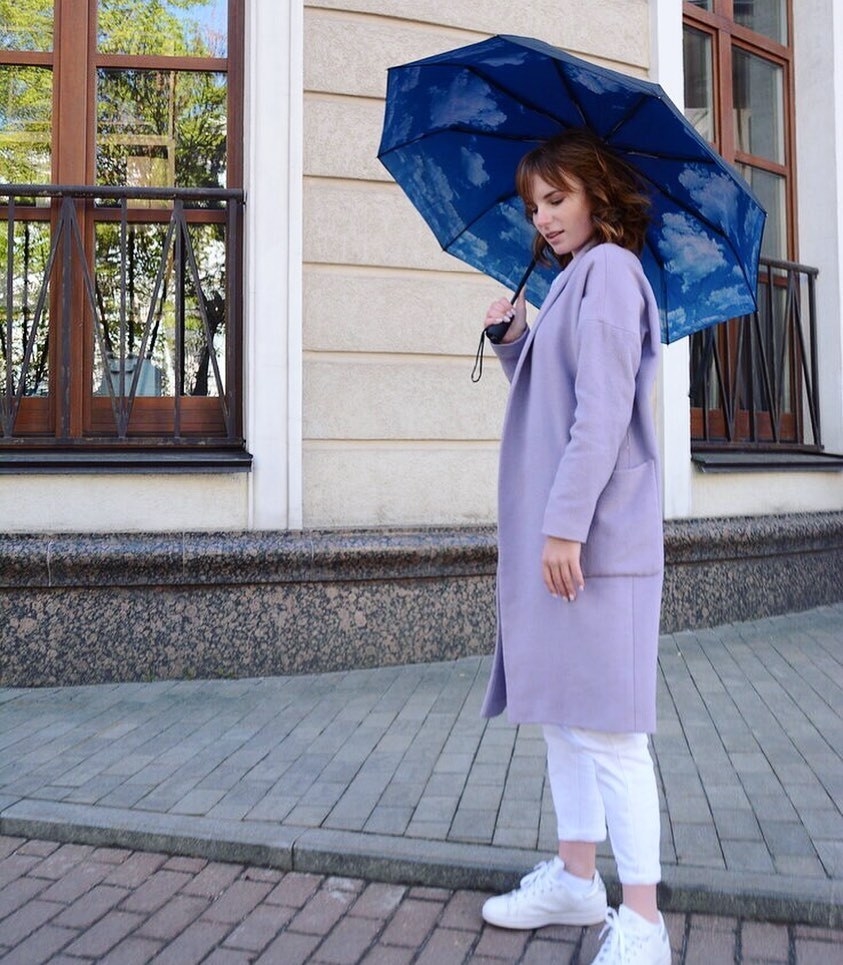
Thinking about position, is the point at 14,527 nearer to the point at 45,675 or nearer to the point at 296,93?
the point at 45,675

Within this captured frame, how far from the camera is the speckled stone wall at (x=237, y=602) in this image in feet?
14.9

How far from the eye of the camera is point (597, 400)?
198 centimetres

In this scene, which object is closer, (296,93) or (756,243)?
(756,243)

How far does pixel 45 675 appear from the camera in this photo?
179 inches

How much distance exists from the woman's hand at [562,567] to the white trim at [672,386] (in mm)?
3639

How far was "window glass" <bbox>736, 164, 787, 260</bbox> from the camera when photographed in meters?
7.00

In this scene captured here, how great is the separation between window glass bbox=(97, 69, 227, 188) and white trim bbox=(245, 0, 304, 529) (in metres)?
0.51

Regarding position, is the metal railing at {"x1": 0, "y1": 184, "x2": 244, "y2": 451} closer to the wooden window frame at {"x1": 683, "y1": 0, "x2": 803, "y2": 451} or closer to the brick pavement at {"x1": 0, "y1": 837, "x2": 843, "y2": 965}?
the brick pavement at {"x1": 0, "y1": 837, "x2": 843, "y2": 965}

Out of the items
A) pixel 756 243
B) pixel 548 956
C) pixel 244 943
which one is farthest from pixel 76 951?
pixel 756 243

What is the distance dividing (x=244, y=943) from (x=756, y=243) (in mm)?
2121

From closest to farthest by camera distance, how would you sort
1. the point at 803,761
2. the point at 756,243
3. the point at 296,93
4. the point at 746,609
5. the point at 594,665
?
the point at 594,665 < the point at 756,243 < the point at 803,761 < the point at 296,93 < the point at 746,609

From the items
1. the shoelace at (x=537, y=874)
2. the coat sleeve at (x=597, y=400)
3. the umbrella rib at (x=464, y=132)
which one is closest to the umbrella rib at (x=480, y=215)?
the umbrella rib at (x=464, y=132)

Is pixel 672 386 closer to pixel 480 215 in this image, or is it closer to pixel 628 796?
pixel 480 215

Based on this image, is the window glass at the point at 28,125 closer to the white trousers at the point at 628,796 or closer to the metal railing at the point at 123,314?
the metal railing at the point at 123,314
